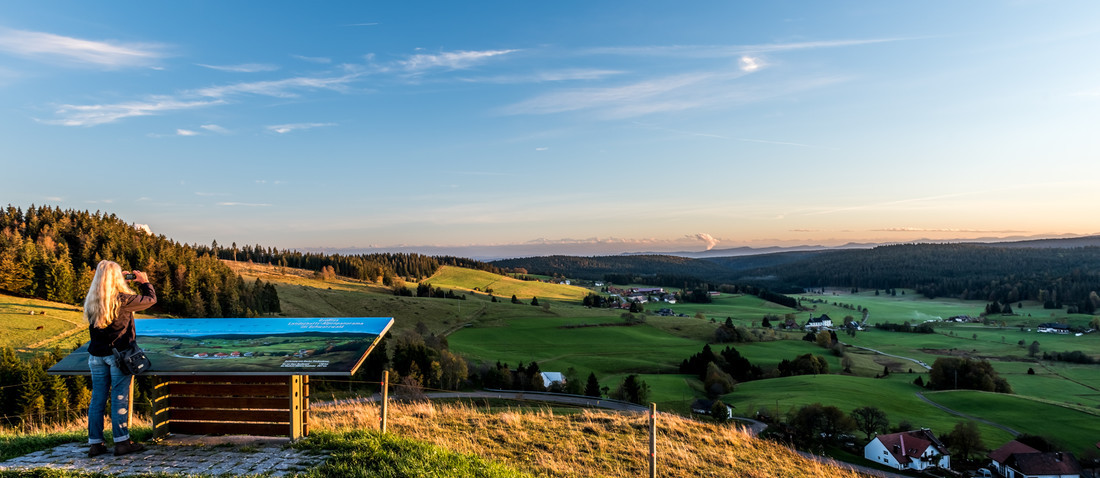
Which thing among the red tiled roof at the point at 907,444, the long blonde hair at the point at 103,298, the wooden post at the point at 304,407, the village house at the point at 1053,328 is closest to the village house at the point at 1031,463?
the red tiled roof at the point at 907,444

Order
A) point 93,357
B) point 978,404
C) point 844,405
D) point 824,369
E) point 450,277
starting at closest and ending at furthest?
point 93,357 → point 844,405 → point 978,404 → point 824,369 → point 450,277

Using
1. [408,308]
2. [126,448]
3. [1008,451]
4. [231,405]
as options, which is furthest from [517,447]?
[408,308]

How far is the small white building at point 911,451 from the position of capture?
126ft

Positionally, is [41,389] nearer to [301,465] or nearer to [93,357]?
[93,357]

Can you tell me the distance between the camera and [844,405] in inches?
1964

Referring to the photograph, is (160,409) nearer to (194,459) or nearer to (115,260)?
(194,459)

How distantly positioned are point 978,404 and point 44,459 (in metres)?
72.7

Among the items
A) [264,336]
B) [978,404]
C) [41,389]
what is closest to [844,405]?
[978,404]

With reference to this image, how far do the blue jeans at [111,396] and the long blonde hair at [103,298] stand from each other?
0.78 m

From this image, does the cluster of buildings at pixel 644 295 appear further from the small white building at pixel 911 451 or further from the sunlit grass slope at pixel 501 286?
the small white building at pixel 911 451

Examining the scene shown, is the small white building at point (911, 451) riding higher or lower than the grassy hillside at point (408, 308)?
lower

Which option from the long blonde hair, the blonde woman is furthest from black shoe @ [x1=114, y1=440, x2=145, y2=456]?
the long blonde hair

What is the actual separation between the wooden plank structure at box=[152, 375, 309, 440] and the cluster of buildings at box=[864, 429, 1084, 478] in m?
41.2

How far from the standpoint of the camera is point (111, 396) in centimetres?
876
